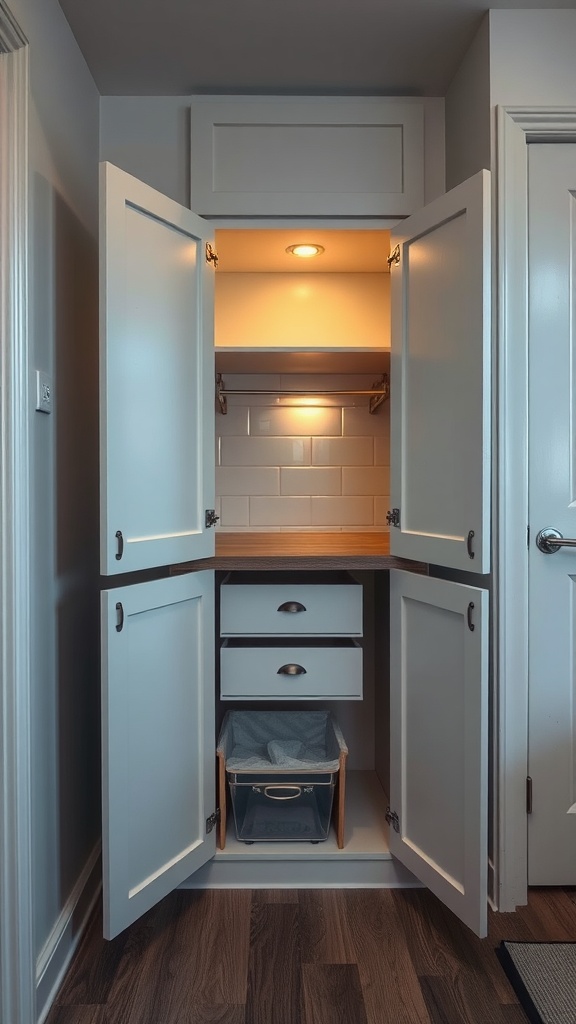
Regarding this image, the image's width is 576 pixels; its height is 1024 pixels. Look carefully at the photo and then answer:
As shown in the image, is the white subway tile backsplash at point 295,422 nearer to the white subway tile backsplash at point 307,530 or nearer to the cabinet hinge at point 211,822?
the white subway tile backsplash at point 307,530

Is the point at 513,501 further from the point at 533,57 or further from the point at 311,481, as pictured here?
the point at 533,57

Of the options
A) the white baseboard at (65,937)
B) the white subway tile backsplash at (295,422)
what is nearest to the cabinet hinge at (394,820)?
the white baseboard at (65,937)

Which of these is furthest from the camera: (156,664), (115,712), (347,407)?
(347,407)

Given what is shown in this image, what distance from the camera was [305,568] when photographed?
1.81 metres

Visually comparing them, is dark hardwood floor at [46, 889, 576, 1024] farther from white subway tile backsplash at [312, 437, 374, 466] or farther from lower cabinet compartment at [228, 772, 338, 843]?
white subway tile backsplash at [312, 437, 374, 466]

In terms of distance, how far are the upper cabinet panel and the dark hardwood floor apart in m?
2.02

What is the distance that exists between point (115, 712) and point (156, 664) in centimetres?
18

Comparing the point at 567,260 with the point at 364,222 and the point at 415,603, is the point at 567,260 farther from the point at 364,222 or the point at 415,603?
the point at 415,603

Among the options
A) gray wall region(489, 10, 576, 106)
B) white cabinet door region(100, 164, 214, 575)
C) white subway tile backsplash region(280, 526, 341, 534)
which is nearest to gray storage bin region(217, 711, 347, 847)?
white cabinet door region(100, 164, 214, 575)

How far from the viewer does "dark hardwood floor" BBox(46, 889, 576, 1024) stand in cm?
140

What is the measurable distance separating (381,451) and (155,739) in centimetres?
139

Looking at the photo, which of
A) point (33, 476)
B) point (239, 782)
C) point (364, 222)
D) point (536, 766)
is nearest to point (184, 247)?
point (364, 222)

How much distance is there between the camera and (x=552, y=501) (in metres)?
1.77

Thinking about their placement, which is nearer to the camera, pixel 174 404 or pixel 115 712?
pixel 115 712
